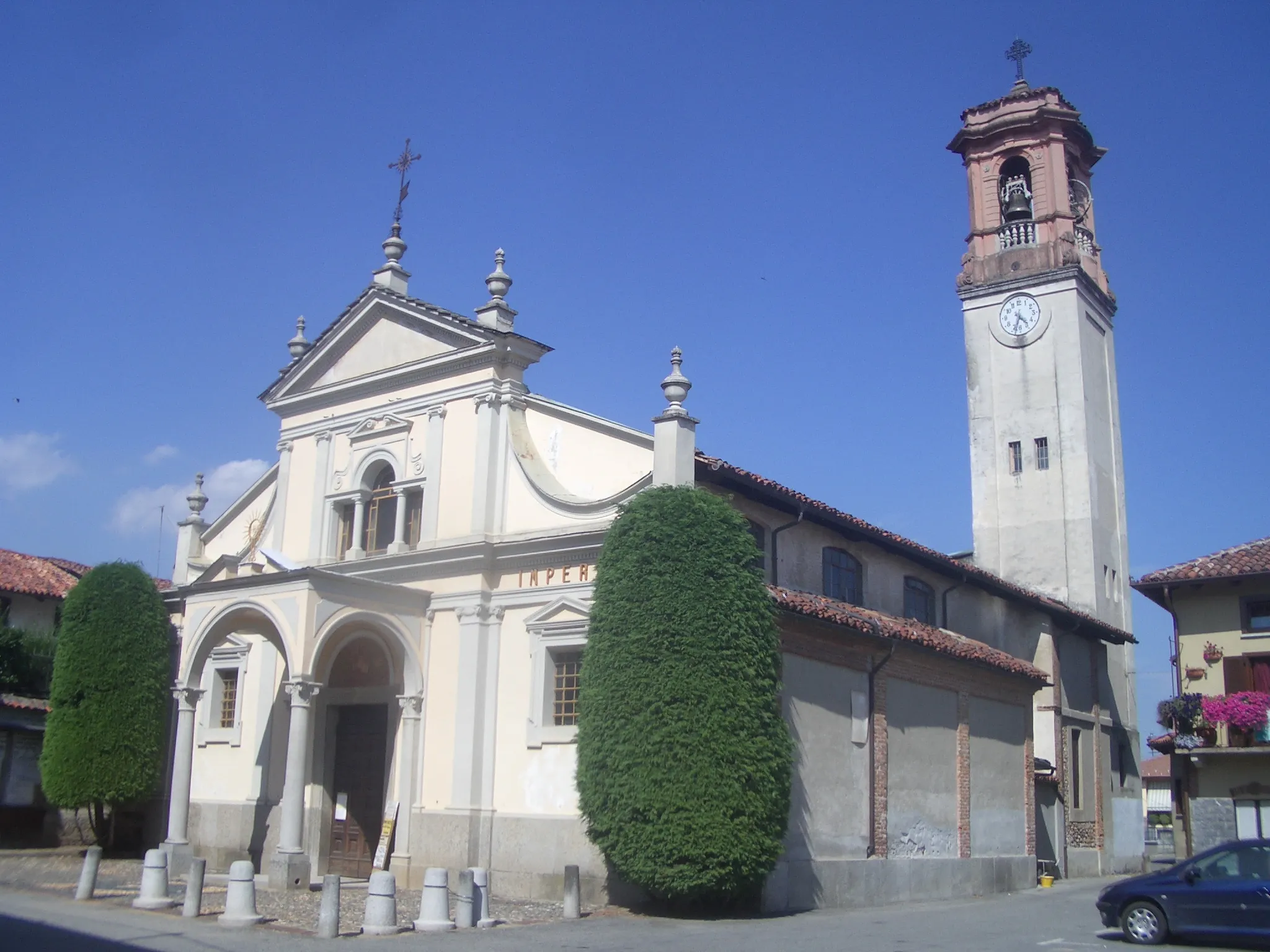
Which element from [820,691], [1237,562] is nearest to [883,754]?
[820,691]

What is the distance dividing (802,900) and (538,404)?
968cm

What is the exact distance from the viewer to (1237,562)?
1262 inches

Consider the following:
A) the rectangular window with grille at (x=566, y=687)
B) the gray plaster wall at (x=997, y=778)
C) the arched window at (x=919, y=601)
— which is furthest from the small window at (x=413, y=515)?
the gray plaster wall at (x=997, y=778)

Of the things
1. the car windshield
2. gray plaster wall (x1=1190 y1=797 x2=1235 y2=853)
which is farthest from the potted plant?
the car windshield

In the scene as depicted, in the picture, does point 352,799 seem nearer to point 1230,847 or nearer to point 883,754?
point 883,754

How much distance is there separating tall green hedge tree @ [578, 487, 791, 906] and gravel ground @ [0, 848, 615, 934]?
1.54 meters

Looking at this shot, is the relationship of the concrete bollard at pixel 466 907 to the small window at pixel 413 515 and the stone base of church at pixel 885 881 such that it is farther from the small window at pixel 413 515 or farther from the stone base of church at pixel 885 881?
the small window at pixel 413 515

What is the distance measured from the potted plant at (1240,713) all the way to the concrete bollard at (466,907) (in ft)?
72.8

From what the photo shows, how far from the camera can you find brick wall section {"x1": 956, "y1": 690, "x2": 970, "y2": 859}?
2398 centimetres

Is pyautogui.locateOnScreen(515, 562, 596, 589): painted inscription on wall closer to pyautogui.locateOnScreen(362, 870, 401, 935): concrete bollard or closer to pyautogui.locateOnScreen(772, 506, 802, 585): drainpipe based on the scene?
pyautogui.locateOnScreen(772, 506, 802, 585): drainpipe

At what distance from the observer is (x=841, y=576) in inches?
963

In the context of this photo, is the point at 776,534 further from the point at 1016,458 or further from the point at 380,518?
the point at 1016,458

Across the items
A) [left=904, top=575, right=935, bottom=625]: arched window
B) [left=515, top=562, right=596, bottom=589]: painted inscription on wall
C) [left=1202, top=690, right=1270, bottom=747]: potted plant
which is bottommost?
[left=1202, top=690, right=1270, bottom=747]: potted plant

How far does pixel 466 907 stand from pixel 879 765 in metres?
9.04
